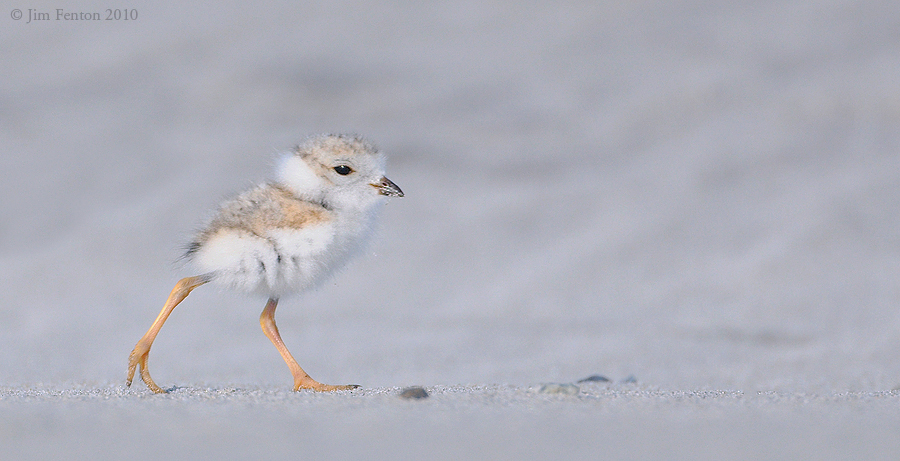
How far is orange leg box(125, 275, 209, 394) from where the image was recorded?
354 centimetres

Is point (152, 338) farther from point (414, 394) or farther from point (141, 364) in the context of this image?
point (414, 394)

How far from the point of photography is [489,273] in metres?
7.02

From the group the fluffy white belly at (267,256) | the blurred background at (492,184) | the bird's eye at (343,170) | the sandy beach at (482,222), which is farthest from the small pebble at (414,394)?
the bird's eye at (343,170)

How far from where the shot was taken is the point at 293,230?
3.54 meters

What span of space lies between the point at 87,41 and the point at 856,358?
7.64 m

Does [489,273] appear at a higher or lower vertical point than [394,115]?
lower

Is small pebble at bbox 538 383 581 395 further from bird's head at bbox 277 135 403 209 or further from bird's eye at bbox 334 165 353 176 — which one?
bird's eye at bbox 334 165 353 176

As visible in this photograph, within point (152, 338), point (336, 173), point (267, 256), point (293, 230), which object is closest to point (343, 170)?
point (336, 173)

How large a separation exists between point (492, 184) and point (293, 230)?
4645 millimetres

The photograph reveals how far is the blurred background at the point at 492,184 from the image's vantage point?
5832mm

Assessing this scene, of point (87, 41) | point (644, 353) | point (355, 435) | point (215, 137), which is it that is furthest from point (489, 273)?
point (87, 41)

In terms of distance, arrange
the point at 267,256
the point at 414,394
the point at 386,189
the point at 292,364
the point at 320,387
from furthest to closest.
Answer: the point at 386,189 < the point at 292,364 < the point at 320,387 < the point at 267,256 < the point at 414,394

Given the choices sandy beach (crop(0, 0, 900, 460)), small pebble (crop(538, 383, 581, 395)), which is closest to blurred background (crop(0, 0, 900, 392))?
sandy beach (crop(0, 0, 900, 460))

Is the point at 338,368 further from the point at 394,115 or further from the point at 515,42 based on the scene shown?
the point at 515,42
